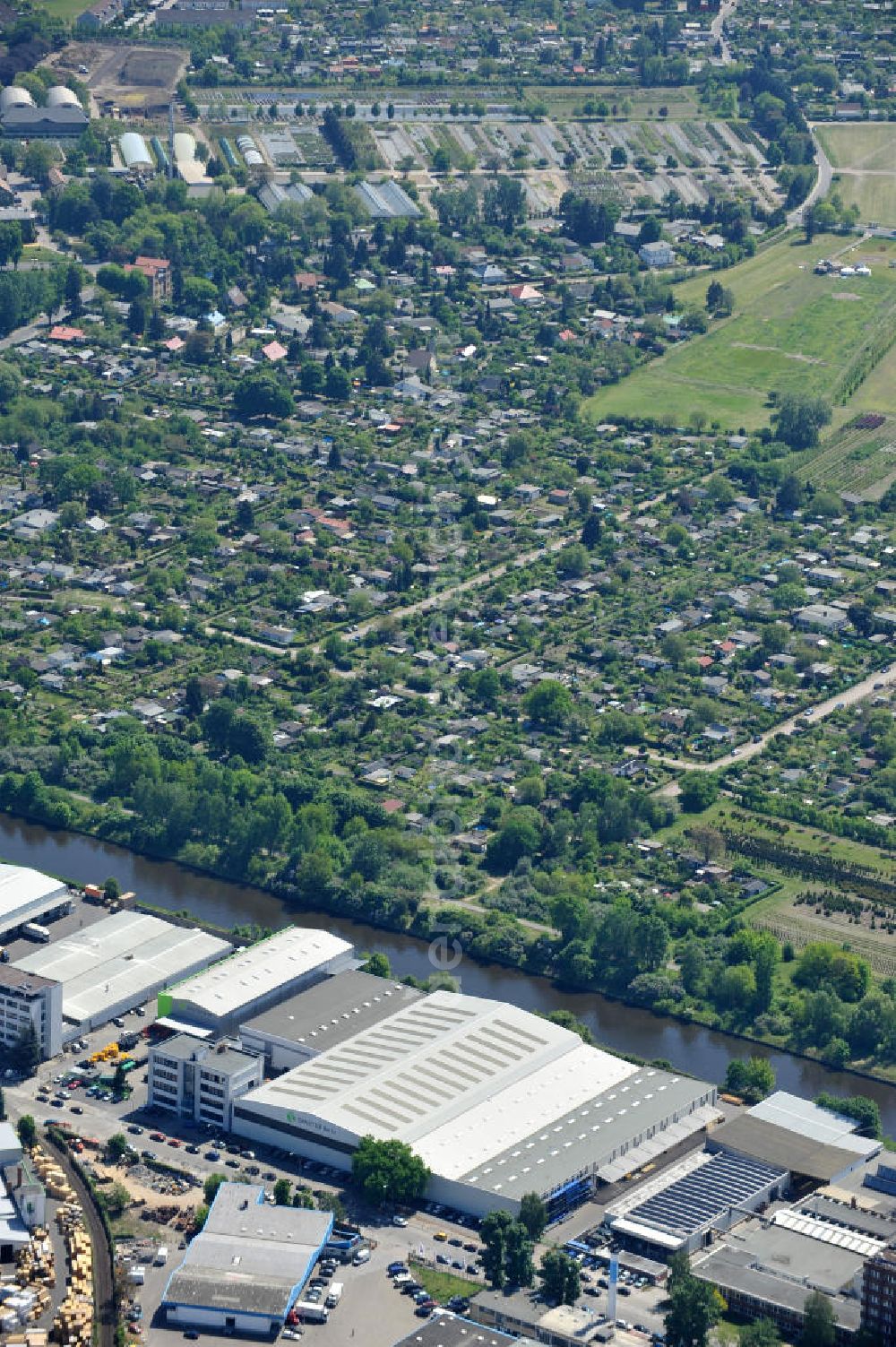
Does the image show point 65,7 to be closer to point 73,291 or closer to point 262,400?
point 73,291

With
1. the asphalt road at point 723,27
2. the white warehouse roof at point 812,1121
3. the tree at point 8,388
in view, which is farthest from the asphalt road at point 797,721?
the asphalt road at point 723,27

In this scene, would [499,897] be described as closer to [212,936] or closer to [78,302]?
[212,936]

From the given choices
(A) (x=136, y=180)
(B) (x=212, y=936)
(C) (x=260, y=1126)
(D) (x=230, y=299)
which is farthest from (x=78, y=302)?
(C) (x=260, y=1126)

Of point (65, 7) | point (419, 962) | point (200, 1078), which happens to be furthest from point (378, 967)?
point (65, 7)

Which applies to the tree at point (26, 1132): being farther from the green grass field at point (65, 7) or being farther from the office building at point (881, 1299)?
the green grass field at point (65, 7)

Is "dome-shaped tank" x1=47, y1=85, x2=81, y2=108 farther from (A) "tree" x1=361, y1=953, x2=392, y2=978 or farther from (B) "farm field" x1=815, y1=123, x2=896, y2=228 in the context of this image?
(A) "tree" x1=361, y1=953, x2=392, y2=978
